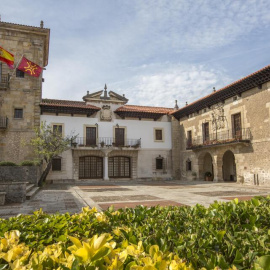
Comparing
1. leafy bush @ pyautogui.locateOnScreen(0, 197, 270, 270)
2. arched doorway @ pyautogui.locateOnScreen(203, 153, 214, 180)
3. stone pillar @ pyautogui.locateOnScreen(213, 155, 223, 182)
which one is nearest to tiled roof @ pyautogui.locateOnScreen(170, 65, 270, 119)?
arched doorway @ pyautogui.locateOnScreen(203, 153, 214, 180)

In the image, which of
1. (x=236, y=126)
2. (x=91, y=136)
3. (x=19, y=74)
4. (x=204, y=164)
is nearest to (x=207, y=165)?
(x=204, y=164)

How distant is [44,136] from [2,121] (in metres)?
4.12

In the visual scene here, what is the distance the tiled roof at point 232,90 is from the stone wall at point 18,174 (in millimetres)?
14640

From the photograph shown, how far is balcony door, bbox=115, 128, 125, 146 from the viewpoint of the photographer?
77.8 feet

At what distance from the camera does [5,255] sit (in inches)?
55.8

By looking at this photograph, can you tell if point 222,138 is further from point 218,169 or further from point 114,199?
point 114,199

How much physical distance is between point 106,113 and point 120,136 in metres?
2.65

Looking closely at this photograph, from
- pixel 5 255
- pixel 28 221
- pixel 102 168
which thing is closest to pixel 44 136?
pixel 102 168

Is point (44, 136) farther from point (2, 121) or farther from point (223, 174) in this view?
point (223, 174)

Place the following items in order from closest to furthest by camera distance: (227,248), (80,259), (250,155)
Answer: (80,259) < (227,248) < (250,155)

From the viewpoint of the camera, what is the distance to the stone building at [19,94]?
64.6ft

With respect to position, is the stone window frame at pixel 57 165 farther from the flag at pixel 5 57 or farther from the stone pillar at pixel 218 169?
the stone pillar at pixel 218 169

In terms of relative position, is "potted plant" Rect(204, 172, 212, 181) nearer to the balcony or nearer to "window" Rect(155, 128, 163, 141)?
"window" Rect(155, 128, 163, 141)

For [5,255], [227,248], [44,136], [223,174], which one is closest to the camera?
[5,255]
